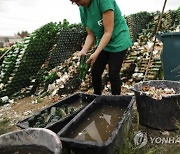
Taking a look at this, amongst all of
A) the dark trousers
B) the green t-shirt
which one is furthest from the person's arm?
the dark trousers

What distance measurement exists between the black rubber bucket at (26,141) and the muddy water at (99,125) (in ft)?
1.47

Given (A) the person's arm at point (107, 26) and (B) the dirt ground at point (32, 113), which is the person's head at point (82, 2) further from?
(B) the dirt ground at point (32, 113)

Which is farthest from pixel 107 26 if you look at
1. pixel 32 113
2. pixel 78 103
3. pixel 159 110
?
pixel 32 113

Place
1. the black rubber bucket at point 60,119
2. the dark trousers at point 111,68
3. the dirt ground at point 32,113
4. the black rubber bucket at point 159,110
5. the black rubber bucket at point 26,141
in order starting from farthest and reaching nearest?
the dark trousers at point 111,68 → the black rubber bucket at point 159,110 → the dirt ground at point 32,113 → the black rubber bucket at point 60,119 → the black rubber bucket at point 26,141

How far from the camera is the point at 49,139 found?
181 cm

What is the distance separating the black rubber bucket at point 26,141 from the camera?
1.87 m

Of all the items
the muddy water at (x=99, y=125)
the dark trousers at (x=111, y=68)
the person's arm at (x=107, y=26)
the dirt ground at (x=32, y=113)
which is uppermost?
the person's arm at (x=107, y=26)

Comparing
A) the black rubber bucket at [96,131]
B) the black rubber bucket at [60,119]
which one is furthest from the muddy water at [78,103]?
the black rubber bucket at [96,131]

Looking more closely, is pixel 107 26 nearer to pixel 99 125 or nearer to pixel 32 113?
pixel 99 125

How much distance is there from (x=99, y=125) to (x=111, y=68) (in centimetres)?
76

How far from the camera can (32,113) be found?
4.38 m

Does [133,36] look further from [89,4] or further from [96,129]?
[96,129]

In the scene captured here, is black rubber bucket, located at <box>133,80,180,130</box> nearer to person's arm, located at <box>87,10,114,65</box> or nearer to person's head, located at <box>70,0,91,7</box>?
person's arm, located at <box>87,10,114,65</box>

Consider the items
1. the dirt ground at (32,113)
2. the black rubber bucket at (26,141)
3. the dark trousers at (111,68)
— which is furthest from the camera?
the dark trousers at (111,68)
